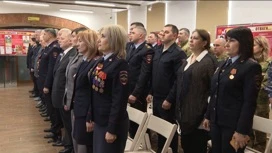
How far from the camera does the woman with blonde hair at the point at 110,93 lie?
1.80m

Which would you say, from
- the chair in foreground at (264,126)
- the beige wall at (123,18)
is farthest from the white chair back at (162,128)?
the beige wall at (123,18)

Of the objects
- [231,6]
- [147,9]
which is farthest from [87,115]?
[147,9]

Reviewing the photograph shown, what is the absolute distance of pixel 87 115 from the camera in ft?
6.62

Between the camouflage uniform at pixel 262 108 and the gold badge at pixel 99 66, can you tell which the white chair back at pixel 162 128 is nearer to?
the gold badge at pixel 99 66

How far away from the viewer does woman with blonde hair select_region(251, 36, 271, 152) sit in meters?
3.14

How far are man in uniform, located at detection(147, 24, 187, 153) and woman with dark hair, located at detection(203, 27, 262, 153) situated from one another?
32.1 inches

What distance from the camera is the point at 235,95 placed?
183cm

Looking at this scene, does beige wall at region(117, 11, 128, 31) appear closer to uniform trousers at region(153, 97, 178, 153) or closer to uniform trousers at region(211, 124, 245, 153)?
uniform trousers at region(153, 97, 178, 153)

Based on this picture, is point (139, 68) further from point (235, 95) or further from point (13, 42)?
point (13, 42)

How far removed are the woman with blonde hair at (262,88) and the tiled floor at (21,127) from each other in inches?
94.9

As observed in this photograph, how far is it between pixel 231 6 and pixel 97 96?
574cm

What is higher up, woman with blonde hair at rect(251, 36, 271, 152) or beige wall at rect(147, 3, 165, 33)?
beige wall at rect(147, 3, 165, 33)

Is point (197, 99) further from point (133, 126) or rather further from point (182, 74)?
point (133, 126)

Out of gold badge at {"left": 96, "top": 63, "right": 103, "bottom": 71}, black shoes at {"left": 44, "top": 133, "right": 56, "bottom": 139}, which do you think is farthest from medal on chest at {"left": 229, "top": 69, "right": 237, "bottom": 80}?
black shoes at {"left": 44, "top": 133, "right": 56, "bottom": 139}
